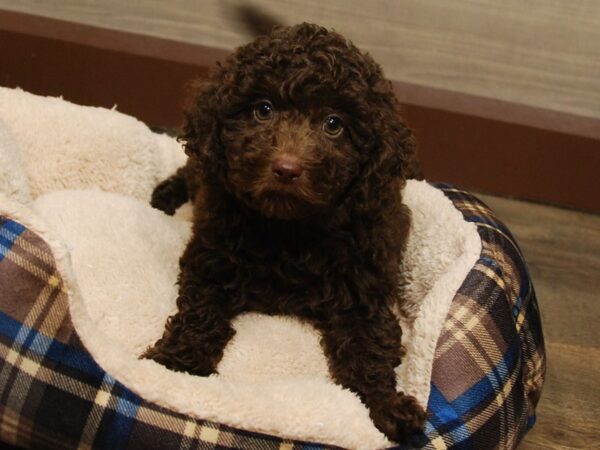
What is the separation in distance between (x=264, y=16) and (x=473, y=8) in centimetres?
66

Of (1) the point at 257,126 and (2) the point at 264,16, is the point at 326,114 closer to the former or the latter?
(1) the point at 257,126

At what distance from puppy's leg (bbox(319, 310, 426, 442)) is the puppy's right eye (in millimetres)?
411

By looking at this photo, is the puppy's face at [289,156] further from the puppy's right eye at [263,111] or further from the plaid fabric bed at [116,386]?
the plaid fabric bed at [116,386]

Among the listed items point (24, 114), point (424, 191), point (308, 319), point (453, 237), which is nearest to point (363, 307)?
point (308, 319)

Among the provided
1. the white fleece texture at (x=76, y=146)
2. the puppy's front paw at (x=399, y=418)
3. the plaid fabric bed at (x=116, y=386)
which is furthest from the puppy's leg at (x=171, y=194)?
the puppy's front paw at (x=399, y=418)

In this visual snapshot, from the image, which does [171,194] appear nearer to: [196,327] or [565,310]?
[196,327]

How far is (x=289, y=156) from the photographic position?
3.54 feet

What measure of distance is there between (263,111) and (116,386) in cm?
51

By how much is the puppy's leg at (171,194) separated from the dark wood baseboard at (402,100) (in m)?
0.57

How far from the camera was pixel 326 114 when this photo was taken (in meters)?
1.16

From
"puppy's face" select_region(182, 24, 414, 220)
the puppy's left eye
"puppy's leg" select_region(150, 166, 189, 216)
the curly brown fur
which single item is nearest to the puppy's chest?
the curly brown fur

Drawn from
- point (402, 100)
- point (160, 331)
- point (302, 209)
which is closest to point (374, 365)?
point (302, 209)

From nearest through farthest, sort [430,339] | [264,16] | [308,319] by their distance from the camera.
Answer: [430,339]
[308,319]
[264,16]

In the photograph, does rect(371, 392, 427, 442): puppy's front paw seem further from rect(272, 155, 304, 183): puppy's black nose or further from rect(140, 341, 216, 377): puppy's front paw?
rect(272, 155, 304, 183): puppy's black nose
